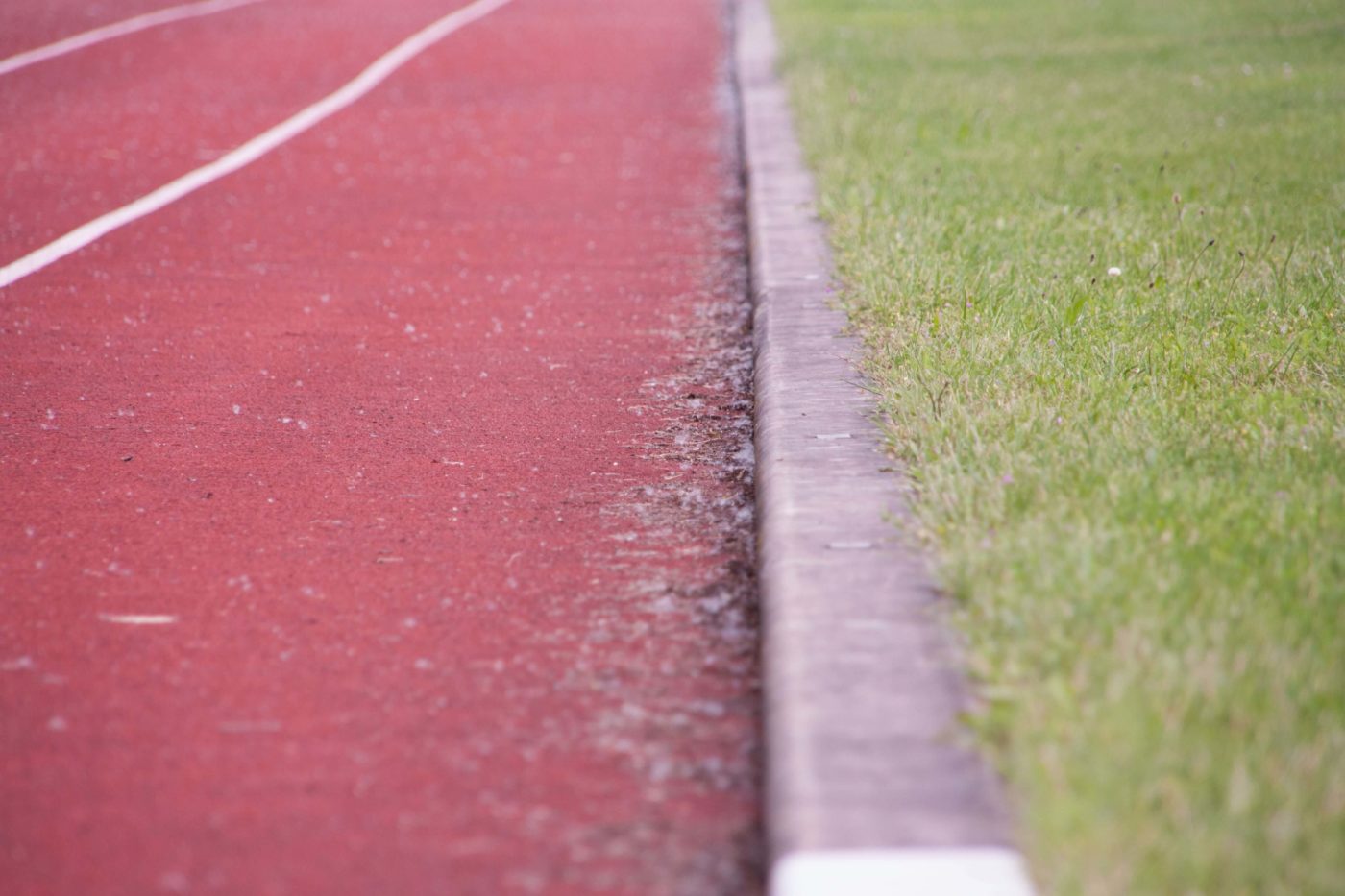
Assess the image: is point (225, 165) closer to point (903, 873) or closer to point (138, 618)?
point (138, 618)

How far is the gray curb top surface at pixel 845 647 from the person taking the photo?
2.10 m

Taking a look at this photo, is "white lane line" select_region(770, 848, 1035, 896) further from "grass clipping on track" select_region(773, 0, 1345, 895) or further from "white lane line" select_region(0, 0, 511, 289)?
"white lane line" select_region(0, 0, 511, 289)

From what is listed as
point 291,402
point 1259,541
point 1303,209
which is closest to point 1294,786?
point 1259,541

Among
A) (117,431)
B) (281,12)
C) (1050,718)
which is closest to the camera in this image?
(1050,718)

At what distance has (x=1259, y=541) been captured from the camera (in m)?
2.86

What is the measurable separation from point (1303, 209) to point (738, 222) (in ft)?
8.06

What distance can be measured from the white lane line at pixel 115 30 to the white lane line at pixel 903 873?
1166 cm

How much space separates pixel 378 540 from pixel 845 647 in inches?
49.8

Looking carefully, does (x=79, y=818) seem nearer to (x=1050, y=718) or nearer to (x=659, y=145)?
(x=1050, y=718)

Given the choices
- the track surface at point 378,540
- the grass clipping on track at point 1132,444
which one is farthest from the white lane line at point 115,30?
the grass clipping on track at point 1132,444

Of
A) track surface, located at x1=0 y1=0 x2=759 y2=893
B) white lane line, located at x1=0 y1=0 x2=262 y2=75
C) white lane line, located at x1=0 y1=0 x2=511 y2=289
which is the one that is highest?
white lane line, located at x1=0 y1=0 x2=262 y2=75

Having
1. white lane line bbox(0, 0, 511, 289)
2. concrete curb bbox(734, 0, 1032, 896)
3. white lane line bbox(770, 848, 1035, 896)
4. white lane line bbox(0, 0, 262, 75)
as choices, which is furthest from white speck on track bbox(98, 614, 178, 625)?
white lane line bbox(0, 0, 262, 75)

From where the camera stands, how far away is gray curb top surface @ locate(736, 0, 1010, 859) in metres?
2.10

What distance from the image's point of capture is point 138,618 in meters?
2.95
